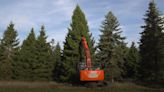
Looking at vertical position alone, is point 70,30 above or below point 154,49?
above

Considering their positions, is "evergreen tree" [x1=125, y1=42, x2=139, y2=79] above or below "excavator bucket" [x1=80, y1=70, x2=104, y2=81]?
above

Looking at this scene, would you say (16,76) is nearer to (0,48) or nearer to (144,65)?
(0,48)

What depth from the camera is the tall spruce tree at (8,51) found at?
165 ft

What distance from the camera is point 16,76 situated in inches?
1976

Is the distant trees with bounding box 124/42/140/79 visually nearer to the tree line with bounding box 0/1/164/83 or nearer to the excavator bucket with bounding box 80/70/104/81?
the tree line with bounding box 0/1/164/83

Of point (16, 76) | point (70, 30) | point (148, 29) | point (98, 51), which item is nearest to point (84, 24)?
point (70, 30)

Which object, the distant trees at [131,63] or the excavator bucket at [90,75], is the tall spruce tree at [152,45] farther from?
the distant trees at [131,63]

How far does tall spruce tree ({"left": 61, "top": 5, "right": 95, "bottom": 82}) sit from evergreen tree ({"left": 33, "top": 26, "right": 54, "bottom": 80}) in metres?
9.22

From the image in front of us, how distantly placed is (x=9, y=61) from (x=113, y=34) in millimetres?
20710

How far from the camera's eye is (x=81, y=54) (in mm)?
40219

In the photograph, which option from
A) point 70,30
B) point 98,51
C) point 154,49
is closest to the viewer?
point 154,49

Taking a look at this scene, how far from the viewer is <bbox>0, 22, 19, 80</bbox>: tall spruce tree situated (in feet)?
165

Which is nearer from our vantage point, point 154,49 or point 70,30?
point 154,49

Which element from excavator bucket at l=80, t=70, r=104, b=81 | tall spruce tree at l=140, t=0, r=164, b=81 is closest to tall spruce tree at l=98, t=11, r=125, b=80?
tall spruce tree at l=140, t=0, r=164, b=81
